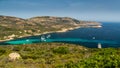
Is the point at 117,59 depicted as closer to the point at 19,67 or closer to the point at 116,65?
the point at 116,65

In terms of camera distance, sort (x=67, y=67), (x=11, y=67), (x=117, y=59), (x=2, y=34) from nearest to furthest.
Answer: (x=117, y=59), (x=67, y=67), (x=11, y=67), (x=2, y=34)

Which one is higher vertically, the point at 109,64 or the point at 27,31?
the point at 109,64

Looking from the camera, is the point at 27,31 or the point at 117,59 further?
the point at 27,31

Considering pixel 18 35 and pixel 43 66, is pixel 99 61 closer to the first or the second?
pixel 43 66

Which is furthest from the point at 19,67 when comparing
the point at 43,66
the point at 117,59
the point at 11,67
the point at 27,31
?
the point at 27,31

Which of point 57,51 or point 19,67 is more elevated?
point 19,67

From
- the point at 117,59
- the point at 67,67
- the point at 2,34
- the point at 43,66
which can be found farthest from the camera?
the point at 2,34

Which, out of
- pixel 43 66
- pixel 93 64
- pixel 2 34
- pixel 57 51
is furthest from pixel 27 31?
pixel 93 64

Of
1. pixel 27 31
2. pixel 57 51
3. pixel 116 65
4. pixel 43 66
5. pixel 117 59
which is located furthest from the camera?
pixel 27 31

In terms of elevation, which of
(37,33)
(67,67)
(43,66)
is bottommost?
(37,33)
